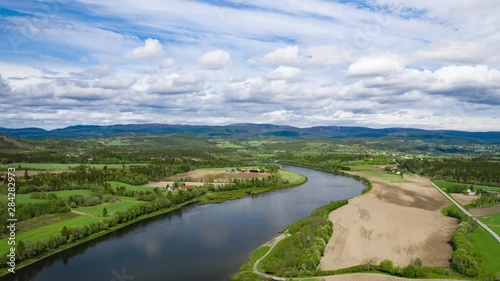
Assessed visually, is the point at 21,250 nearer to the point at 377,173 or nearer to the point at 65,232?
the point at 65,232

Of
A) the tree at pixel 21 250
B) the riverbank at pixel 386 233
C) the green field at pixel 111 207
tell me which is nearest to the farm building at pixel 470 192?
the riverbank at pixel 386 233

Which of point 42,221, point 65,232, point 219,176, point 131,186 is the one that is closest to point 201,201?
point 131,186

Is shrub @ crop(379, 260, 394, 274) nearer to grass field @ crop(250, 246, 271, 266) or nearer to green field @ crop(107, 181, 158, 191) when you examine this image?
grass field @ crop(250, 246, 271, 266)

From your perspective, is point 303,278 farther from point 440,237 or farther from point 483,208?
point 483,208

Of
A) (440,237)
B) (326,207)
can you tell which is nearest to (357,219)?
(326,207)

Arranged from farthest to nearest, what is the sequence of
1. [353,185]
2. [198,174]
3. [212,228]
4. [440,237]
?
[198,174] < [353,185] < [212,228] < [440,237]
